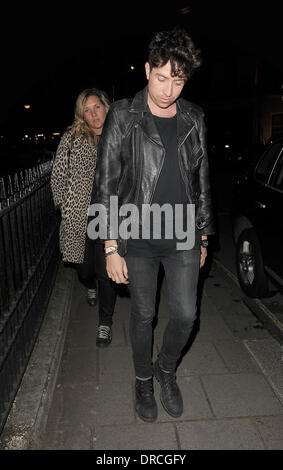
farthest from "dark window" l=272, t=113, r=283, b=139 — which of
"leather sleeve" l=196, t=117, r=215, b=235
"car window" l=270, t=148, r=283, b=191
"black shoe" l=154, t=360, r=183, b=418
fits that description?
"black shoe" l=154, t=360, r=183, b=418

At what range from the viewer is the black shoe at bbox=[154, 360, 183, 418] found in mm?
2816

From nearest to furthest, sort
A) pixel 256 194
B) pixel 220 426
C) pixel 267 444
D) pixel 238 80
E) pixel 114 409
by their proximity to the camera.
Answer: pixel 267 444 < pixel 220 426 < pixel 114 409 < pixel 256 194 < pixel 238 80

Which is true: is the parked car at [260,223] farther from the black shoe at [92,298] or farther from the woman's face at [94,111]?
the woman's face at [94,111]

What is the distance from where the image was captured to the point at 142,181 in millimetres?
2357

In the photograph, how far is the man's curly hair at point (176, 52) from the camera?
2.15 m

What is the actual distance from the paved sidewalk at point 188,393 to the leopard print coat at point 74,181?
3.35ft

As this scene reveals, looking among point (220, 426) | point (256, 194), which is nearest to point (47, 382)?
point (220, 426)

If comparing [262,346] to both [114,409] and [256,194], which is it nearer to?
[114,409]

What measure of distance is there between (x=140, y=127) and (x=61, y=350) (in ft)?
7.12

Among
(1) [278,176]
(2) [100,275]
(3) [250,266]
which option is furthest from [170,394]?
(1) [278,176]

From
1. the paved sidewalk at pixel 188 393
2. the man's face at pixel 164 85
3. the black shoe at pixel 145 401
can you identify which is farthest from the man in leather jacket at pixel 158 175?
the paved sidewalk at pixel 188 393

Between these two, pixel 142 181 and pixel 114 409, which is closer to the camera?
pixel 142 181

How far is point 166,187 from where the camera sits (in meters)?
2.40

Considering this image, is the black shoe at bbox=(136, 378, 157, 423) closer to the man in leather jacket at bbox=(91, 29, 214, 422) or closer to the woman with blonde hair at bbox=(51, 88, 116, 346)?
the man in leather jacket at bbox=(91, 29, 214, 422)
